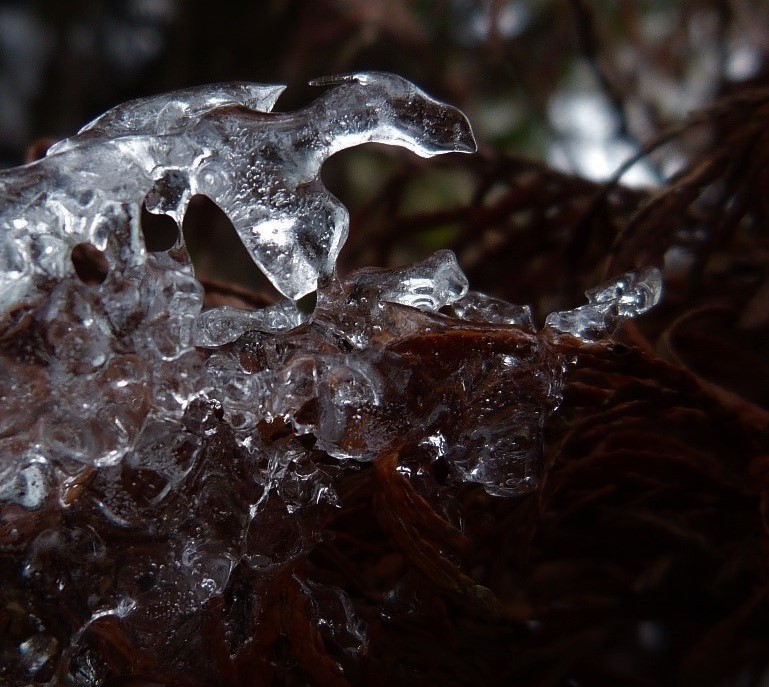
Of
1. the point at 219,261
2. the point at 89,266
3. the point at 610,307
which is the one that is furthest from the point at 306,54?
the point at 610,307

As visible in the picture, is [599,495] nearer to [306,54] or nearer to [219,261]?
[219,261]

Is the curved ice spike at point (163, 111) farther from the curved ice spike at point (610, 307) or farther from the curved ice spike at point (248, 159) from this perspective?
the curved ice spike at point (610, 307)

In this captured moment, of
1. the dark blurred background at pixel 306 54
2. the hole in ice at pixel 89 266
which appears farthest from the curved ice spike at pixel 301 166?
the dark blurred background at pixel 306 54

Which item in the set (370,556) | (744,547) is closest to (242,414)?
(370,556)

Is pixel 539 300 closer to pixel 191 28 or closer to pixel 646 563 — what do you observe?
pixel 646 563

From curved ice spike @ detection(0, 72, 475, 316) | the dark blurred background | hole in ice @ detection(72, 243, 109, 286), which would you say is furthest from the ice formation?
the dark blurred background

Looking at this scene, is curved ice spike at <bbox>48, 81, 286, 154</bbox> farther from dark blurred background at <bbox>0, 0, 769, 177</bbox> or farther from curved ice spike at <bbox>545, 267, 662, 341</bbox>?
dark blurred background at <bbox>0, 0, 769, 177</bbox>

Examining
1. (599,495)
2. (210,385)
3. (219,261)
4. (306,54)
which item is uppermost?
(210,385)
